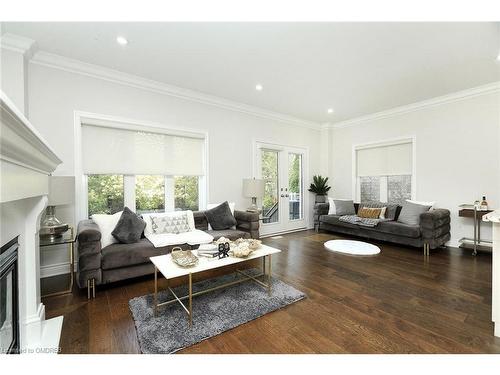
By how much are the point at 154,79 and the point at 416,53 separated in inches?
137

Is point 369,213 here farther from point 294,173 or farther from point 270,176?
point 270,176

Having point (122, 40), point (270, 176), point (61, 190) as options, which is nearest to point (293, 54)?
point (122, 40)

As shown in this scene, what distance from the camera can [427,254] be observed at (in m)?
3.52

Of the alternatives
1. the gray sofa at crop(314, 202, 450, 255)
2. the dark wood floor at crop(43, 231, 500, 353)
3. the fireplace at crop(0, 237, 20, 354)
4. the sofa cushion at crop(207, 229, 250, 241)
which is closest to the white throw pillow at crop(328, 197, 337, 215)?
the gray sofa at crop(314, 202, 450, 255)

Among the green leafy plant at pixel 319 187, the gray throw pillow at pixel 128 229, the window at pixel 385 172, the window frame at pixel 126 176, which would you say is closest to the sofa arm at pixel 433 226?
the window at pixel 385 172

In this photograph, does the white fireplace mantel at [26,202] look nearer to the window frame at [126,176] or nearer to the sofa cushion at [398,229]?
the window frame at [126,176]

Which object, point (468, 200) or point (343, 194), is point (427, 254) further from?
point (343, 194)

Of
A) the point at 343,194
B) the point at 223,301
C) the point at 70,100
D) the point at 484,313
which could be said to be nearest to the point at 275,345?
the point at 223,301

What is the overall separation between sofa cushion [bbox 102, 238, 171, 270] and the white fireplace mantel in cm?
63

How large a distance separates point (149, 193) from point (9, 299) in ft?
7.61

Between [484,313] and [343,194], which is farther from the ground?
[343,194]

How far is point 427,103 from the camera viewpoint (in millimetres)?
4199

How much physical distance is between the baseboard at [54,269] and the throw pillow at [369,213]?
4.99 m

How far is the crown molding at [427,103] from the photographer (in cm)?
359
